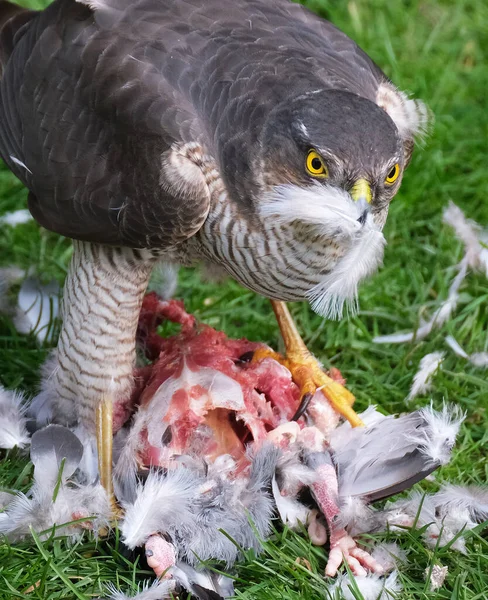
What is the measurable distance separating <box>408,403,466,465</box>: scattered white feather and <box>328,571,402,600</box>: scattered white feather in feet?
1.54

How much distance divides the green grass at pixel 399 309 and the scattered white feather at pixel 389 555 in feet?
0.14

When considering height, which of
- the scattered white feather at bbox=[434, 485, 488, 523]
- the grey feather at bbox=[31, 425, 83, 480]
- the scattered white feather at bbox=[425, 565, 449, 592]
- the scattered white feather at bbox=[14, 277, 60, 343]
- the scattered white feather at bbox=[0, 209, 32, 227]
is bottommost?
the scattered white feather at bbox=[0, 209, 32, 227]

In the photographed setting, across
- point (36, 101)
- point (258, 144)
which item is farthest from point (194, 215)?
point (36, 101)

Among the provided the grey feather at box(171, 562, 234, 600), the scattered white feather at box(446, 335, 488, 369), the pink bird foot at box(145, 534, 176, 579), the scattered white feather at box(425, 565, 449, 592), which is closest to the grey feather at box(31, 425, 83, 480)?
the pink bird foot at box(145, 534, 176, 579)

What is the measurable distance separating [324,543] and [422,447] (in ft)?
1.75

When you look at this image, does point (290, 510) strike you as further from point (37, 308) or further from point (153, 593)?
point (37, 308)

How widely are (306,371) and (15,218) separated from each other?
204 cm

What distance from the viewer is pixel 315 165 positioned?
329 cm

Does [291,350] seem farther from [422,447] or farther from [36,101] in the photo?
[36,101]

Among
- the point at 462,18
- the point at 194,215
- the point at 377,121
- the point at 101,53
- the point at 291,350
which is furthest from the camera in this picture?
the point at 462,18

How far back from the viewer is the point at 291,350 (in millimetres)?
4605

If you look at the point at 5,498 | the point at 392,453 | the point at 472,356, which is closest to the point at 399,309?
→ the point at 472,356

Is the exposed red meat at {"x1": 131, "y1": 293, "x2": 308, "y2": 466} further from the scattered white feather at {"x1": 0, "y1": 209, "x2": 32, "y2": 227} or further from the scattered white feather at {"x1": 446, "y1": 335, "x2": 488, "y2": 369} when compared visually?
the scattered white feather at {"x1": 0, "y1": 209, "x2": 32, "y2": 227}

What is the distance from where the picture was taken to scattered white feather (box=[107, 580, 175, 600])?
11.2ft
